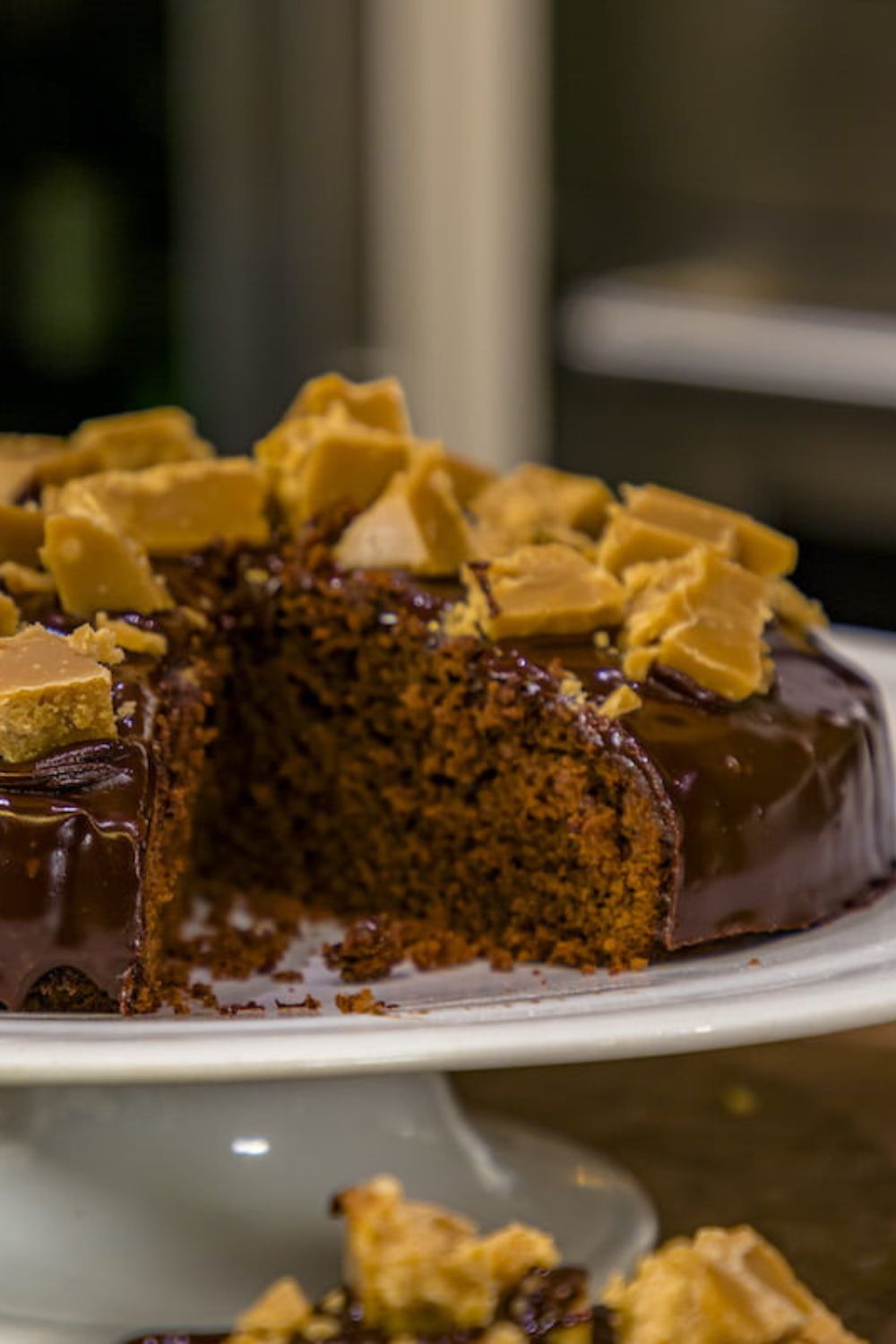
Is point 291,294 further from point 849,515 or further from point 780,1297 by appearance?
point 780,1297

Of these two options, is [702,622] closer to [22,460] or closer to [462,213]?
[22,460]

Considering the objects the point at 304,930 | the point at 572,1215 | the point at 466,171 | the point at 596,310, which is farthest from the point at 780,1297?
the point at 466,171

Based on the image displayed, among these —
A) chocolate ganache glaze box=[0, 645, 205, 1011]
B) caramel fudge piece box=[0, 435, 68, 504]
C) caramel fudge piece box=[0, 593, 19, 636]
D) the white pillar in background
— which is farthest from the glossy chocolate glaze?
the white pillar in background

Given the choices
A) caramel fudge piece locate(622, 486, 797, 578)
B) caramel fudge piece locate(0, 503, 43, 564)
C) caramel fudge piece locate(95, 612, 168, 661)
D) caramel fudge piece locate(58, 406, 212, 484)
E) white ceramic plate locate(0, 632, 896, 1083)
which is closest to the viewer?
white ceramic plate locate(0, 632, 896, 1083)

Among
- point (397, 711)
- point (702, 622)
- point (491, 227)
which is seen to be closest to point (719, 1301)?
point (702, 622)

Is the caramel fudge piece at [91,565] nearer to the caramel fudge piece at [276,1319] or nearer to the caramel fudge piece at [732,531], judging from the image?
the caramel fudge piece at [732,531]

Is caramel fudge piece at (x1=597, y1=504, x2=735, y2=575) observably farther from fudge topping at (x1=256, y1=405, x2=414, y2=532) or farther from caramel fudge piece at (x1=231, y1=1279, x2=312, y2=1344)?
caramel fudge piece at (x1=231, y1=1279, x2=312, y2=1344)
